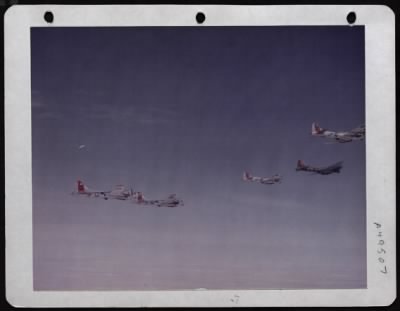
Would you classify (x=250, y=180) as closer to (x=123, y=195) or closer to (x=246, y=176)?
(x=246, y=176)

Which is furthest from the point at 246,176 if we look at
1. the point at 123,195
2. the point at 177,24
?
the point at 177,24

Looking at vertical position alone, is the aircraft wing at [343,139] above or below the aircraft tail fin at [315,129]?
below

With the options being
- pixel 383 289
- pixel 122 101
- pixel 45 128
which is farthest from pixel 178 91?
pixel 383 289

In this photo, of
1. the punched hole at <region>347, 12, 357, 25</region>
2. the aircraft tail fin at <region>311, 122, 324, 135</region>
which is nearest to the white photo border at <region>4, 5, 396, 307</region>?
the punched hole at <region>347, 12, 357, 25</region>

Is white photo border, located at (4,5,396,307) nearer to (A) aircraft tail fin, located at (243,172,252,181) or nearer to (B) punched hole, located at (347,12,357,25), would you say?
(B) punched hole, located at (347,12,357,25)

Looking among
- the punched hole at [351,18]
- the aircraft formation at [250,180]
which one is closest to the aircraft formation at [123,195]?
the aircraft formation at [250,180]

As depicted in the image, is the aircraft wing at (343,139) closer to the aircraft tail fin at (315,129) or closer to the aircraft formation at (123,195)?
the aircraft tail fin at (315,129)
